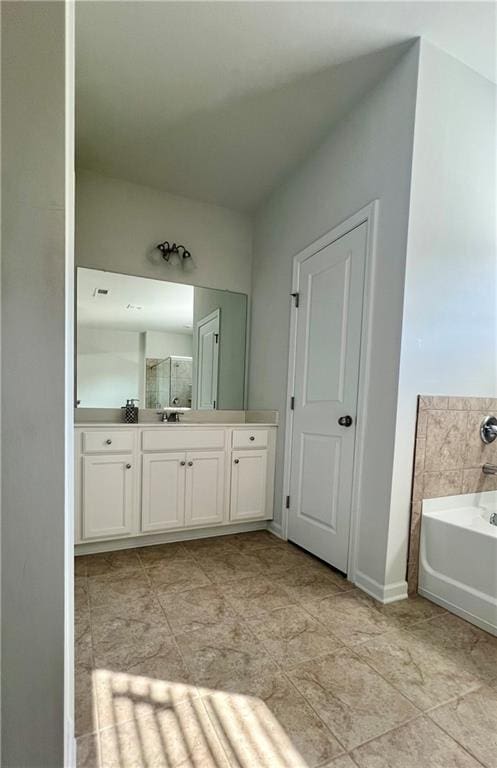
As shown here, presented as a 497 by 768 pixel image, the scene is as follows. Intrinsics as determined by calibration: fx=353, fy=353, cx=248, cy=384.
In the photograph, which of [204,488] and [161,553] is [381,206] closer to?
[204,488]

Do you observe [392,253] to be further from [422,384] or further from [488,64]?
[488,64]

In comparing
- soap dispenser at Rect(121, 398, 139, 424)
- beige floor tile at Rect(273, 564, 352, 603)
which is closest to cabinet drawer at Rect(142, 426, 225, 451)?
soap dispenser at Rect(121, 398, 139, 424)

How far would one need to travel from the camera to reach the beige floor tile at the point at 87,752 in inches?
35.7

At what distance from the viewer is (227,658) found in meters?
1.30

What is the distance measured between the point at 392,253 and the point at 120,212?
6.36 ft

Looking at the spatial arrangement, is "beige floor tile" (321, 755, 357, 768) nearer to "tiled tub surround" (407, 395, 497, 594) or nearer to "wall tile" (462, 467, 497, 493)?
"tiled tub surround" (407, 395, 497, 594)

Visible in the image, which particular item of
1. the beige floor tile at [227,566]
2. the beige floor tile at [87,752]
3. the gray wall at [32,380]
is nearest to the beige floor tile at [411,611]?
the beige floor tile at [227,566]

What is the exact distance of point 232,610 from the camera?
161 cm

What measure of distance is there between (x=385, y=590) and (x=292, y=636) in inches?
21.6

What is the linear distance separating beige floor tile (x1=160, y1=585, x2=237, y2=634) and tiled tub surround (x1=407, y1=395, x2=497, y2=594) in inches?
36.8

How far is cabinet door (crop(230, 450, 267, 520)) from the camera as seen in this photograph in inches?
98.7

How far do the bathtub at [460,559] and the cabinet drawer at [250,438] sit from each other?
3.79 ft

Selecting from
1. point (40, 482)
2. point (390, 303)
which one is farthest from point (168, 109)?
point (40, 482)

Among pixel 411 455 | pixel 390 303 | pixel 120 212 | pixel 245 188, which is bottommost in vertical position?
pixel 411 455
